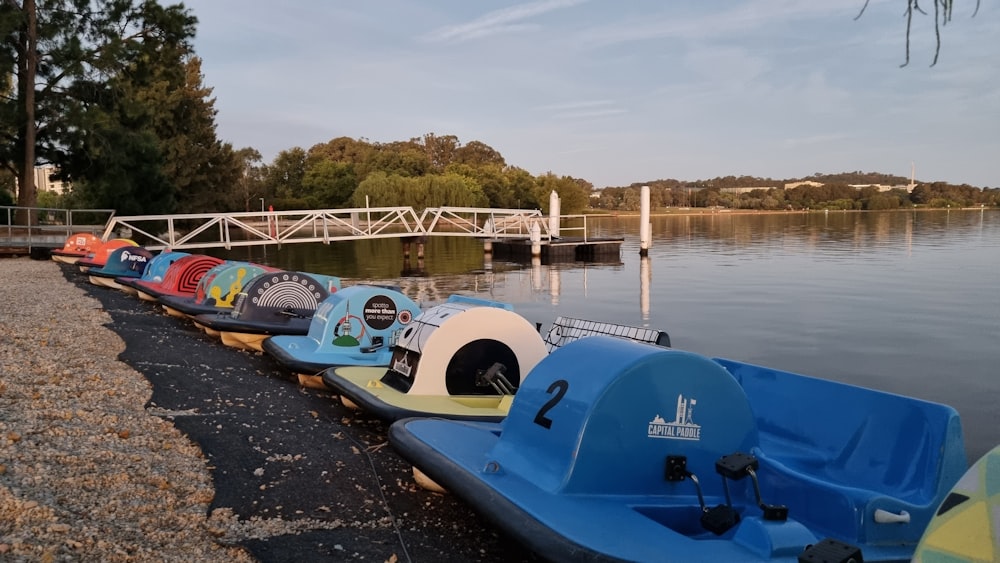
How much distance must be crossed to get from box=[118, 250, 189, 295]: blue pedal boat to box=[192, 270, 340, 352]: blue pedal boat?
23.6ft

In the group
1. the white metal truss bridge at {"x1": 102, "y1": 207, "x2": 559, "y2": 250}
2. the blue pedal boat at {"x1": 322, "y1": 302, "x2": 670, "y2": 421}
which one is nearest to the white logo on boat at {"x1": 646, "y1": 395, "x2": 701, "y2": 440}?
the blue pedal boat at {"x1": 322, "y1": 302, "x2": 670, "y2": 421}

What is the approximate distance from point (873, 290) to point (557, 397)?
2141 centimetres

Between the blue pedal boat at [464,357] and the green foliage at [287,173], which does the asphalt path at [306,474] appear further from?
the green foliage at [287,173]

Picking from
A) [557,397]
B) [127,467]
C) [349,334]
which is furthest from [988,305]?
[127,467]

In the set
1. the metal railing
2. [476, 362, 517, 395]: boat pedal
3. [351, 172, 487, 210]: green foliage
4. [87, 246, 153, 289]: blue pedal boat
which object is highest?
[351, 172, 487, 210]: green foliage

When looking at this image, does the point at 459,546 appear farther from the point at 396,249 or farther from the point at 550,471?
the point at 396,249

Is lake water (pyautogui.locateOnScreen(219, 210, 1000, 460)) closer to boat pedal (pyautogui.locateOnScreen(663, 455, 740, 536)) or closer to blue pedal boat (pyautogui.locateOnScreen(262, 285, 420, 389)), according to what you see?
boat pedal (pyautogui.locateOnScreen(663, 455, 740, 536))

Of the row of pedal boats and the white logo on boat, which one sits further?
the white logo on boat

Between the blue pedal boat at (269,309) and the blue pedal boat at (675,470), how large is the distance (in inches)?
277

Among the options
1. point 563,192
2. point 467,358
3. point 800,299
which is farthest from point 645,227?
point 563,192

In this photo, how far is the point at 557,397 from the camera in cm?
478

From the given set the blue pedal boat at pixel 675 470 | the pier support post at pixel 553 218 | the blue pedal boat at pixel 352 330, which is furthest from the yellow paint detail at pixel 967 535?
the pier support post at pixel 553 218

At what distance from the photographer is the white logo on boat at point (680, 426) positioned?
15.1ft

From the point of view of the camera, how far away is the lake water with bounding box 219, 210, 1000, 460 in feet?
42.2
